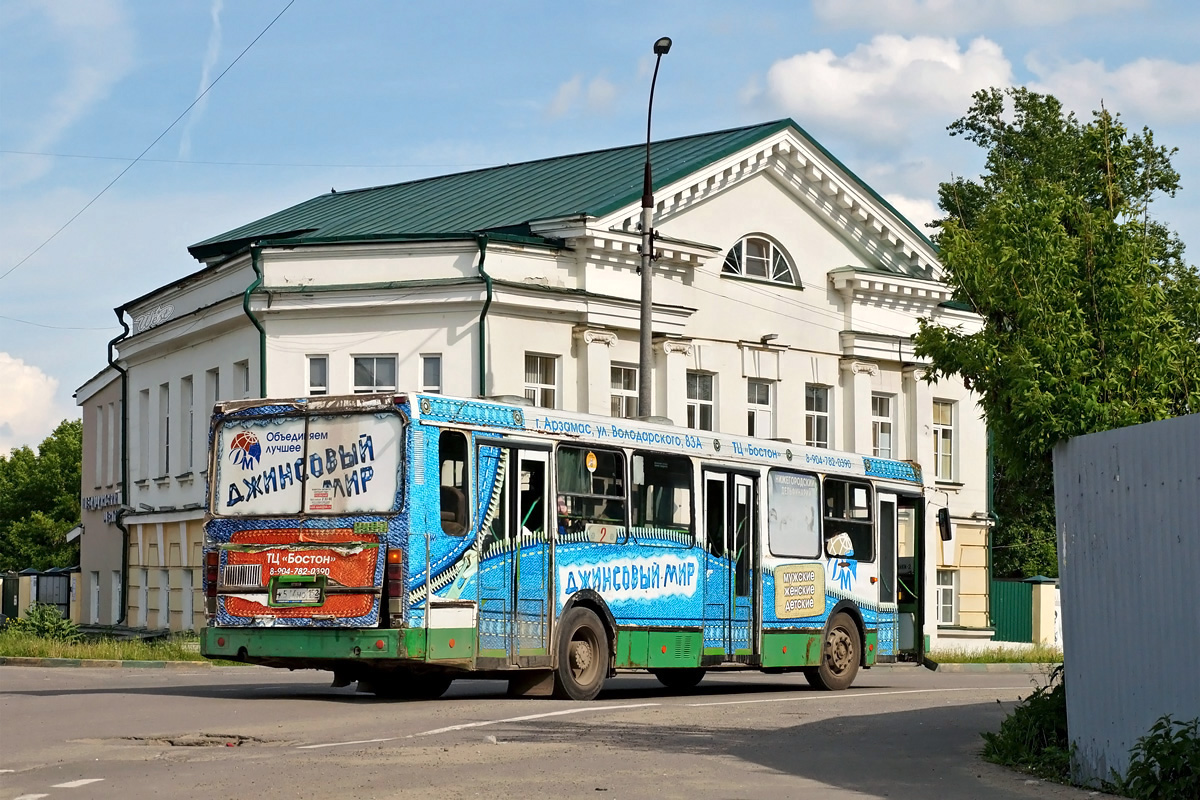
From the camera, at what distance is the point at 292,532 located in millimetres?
17078

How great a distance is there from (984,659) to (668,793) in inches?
1072

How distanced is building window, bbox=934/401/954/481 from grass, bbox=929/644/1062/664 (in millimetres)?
4527

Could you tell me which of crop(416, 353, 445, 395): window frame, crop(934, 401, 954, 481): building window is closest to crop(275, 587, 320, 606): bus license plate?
crop(416, 353, 445, 395): window frame

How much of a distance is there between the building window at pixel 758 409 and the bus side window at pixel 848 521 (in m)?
15.6

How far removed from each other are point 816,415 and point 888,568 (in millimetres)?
17057

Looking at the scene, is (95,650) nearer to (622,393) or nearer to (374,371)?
(374,371)

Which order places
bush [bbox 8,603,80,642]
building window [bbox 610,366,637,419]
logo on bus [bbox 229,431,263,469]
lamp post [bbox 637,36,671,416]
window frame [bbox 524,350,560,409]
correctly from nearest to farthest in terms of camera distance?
logo on bus [bbox 229,431,263,469]
lamp post [bbox 637,36,671,416]
bush [bbox 8,603,80,642]
window frame [bbox 524,350,560,409]
building window [bbox 610,366,637,419]

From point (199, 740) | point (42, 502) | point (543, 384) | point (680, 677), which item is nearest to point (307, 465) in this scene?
point (199, 740)

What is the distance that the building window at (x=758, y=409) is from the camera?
127 feet

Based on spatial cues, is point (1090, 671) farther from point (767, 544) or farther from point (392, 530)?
point (767, 544)

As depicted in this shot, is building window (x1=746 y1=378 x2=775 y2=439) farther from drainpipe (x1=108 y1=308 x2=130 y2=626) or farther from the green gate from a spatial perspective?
drainpipe (x1=108 y1=308 x2=130 y2=626)

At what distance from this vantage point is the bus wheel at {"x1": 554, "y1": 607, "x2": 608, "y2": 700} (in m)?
18.1

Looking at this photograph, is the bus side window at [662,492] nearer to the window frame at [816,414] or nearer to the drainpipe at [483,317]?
the drainpipe at [483,317]

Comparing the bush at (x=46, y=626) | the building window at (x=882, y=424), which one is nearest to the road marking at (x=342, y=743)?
the bush at (x=46, y=626)
